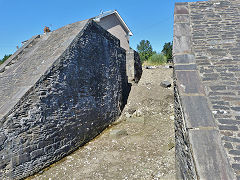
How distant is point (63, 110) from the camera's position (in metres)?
4.57

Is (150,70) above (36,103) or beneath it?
above

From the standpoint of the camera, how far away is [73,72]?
4.93 meters

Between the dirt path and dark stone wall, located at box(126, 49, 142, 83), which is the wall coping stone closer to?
the dirt path

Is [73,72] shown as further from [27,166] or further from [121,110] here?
[121,110]

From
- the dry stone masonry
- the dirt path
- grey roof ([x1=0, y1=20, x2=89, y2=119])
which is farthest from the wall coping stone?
grey roof ([x1=0, y1=20, x2=89, y2=119])

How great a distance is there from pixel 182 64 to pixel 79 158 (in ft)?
11.9

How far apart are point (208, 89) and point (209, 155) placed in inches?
42.9

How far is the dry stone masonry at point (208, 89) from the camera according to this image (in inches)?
76.9

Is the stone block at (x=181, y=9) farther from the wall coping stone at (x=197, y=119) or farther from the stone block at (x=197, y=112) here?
the stone block at (x=197, y=112)

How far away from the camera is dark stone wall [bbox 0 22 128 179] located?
3.53 m

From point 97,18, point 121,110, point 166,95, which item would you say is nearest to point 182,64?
point 121,110

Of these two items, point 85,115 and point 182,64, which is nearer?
point 182,64

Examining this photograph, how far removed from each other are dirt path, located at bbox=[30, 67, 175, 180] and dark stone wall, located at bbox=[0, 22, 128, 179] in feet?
1.37

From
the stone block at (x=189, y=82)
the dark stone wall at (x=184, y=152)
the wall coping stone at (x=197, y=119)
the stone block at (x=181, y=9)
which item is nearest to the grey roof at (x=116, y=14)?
the stone block at (x=181, y=9)
